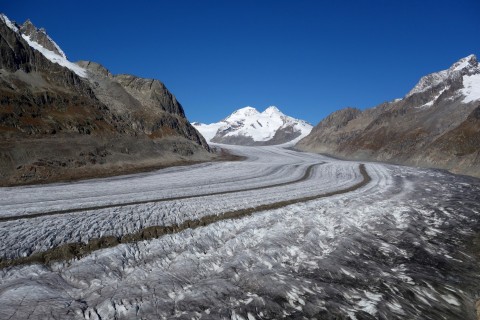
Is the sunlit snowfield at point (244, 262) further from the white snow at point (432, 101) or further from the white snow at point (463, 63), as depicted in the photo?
the white snow at point (463, 63)

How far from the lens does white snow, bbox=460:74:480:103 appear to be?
82738mm

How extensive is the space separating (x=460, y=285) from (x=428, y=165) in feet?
172

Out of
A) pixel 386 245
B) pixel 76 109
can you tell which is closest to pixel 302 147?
pixel 76 109

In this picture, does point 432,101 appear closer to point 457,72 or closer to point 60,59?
point 457,72

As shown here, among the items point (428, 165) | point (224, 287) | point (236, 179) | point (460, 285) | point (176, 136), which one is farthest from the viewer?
point (176, 136)

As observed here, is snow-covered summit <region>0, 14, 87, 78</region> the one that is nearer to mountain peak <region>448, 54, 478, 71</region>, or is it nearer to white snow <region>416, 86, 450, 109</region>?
white snow <region>416, 86, 450, 109</region>

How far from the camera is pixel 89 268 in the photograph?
440 inches

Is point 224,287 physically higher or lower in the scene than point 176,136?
lower

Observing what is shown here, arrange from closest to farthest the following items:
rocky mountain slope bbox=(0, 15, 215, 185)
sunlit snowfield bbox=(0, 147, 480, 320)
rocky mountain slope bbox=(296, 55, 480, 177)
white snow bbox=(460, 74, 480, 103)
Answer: sunlit snowfield bbox=(0, 147, 480, 320) → rocky mountain slope bbox=(0, 15, 215, 185) → rocky mountain slope bbox=(296, 55, 480, 177) → white snow bbox=(460, 74, 480, 103)

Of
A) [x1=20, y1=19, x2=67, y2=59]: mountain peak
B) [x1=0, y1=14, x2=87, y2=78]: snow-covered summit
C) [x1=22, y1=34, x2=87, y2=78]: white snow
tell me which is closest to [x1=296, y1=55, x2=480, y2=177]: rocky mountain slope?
[x1=22, y1=34, x2=87, y2=78]: white snow

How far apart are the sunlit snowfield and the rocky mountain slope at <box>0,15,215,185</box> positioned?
1489cm

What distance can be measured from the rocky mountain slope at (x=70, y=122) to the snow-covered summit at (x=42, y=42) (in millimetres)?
184

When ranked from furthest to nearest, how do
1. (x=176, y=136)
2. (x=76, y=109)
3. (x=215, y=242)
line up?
(x=176, y=136) → (x=76, y=109) → (x=215, y=242)

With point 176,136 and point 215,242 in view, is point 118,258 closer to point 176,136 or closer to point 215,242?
point 215,242
